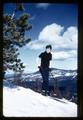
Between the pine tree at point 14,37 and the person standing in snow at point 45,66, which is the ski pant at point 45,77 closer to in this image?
the person standing in snow at point 45,66

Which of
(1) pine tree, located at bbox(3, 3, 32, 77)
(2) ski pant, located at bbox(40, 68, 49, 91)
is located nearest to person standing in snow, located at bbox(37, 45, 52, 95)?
(2) ski pant, located at bbox(40, 68, 49, 91)

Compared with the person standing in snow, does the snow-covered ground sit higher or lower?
lower

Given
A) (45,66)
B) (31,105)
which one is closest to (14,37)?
(45,66)

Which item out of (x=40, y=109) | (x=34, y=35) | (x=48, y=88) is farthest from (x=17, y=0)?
(x=40, y=109)

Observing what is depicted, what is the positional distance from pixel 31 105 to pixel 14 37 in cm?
67

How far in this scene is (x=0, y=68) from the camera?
2500 millimetres

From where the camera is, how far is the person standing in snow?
102 inches

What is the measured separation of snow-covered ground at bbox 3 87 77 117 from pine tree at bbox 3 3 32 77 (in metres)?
0.23

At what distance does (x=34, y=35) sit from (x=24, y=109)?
71 centimetres

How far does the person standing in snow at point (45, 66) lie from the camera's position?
2.60 meters

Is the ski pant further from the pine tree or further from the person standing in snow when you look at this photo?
the pine tree

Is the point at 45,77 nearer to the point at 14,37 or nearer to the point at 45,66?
the point at 45,66

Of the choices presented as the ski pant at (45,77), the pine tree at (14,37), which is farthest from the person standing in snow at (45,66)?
the pine tree at (14,37)

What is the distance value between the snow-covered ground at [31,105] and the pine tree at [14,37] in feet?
0.75
